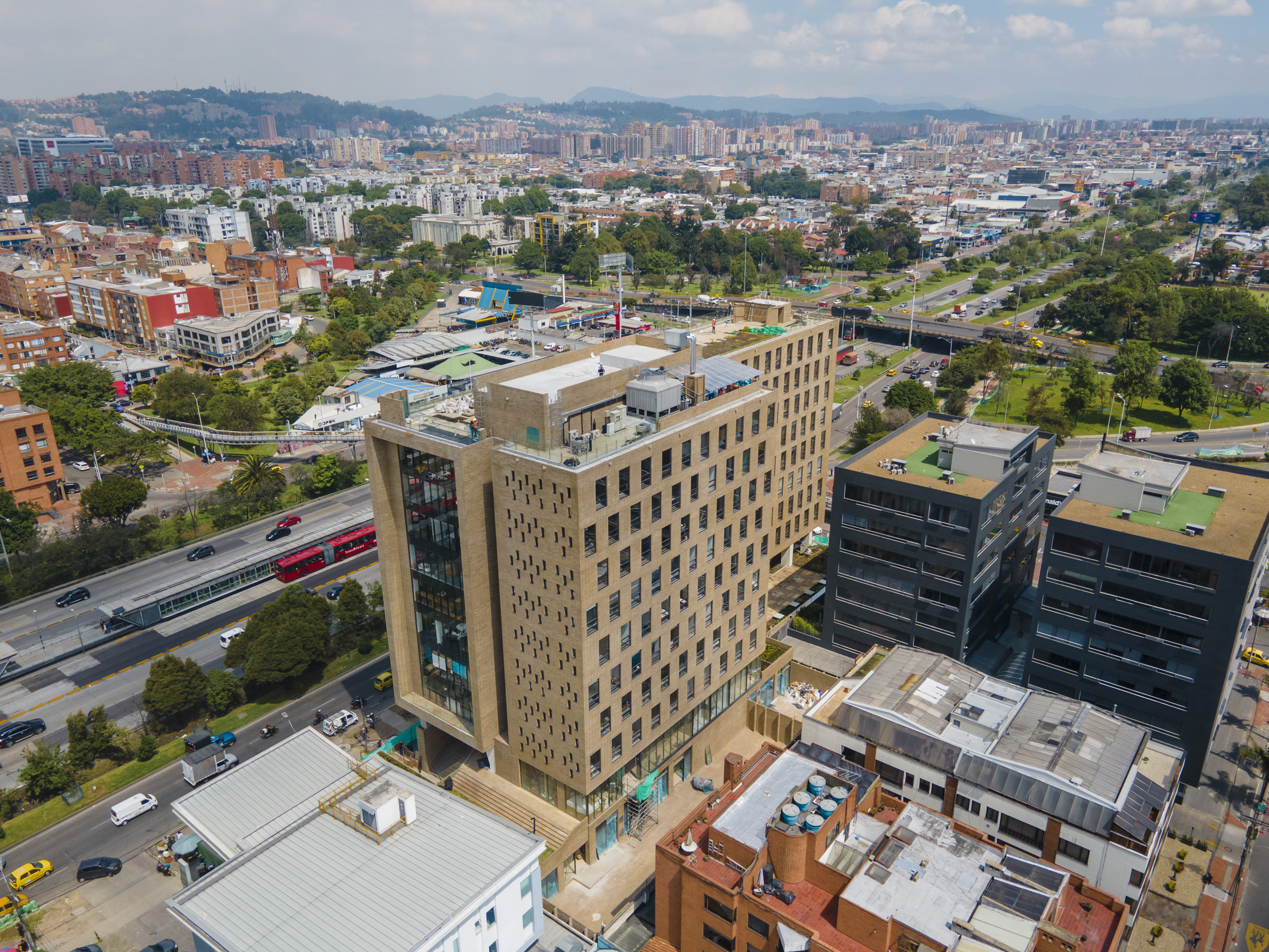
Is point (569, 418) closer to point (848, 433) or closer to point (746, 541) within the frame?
point (746, 541)

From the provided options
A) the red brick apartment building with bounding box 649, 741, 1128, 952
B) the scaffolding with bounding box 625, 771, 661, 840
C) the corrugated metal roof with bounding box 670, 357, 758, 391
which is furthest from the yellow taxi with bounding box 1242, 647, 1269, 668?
the scaffolding with bounding box 625, 771, 661, 840

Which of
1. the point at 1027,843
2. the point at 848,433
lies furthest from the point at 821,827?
the point at 848,433

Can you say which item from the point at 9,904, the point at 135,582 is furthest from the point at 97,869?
the point at 135,582

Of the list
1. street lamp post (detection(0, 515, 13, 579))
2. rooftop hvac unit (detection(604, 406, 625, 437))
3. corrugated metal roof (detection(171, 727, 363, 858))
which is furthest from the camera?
street lamp post (detection(0, 515, 13, 579))

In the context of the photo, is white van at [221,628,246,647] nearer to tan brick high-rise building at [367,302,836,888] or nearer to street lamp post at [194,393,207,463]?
tan brick high-rise building at [367,302,836,888]

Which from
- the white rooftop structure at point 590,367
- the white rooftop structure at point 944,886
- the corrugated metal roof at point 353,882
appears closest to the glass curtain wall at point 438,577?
the white rooftop structure at point 590,367

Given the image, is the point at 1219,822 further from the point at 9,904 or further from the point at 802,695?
the point at 9,904

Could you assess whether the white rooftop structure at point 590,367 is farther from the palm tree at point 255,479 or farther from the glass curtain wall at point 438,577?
the palm tree at point 255,479
